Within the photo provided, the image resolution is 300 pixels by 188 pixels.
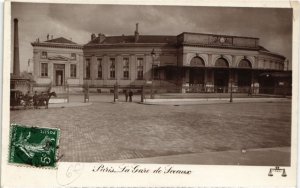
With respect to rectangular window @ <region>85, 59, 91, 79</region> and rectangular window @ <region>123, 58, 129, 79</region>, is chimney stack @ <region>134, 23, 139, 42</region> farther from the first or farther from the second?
rectangular window @ <region>85, 59, 91, 79</region>

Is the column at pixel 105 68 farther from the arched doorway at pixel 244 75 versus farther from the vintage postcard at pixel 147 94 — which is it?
the arched doorway at pixel 244 75

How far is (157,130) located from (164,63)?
891 millimetres

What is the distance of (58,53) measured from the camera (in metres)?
4.57

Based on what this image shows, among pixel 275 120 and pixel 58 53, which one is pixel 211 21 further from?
pixel 58 53

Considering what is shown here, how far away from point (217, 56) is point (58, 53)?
6.55 ft

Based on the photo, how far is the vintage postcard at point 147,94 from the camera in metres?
4.17

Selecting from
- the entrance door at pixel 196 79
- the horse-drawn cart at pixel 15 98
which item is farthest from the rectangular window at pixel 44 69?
the entrance door at pixel 196 79

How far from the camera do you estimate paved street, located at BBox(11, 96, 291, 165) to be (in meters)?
4.22

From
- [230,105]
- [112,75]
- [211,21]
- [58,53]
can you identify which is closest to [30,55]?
[58,53]

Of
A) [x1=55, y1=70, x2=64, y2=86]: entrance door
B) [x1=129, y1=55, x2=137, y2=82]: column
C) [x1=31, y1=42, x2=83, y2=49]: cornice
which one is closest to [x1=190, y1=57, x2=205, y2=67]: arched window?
[x1=129, y1=55, x2=137, y2=82]: column

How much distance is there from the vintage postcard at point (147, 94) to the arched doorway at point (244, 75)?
0.01 m

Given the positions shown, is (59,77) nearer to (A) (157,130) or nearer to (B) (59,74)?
(B) (59,74)

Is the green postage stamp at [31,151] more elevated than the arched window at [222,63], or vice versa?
the arched window at [222,63]

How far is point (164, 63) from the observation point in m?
4.70
